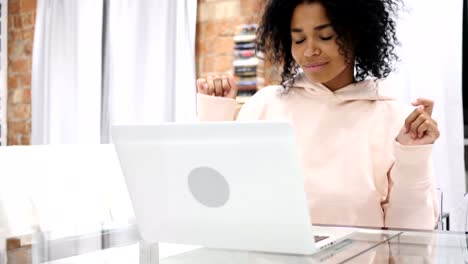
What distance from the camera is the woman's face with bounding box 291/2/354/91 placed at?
4.82 ft

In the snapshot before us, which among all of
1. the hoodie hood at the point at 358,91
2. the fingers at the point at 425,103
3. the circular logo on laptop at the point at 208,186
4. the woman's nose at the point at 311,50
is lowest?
the circular logo on laptop at the point at 208,186

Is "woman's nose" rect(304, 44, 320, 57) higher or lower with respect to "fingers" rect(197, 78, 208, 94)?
higher

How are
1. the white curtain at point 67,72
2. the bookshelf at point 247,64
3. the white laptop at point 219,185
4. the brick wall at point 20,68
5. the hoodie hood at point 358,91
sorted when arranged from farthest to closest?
the brick wall at point 20,68 < the white curtain at point 67,72 < the bookshelf at point 247,64 < the hoodie hood at point 358,91 < the white laptop at point 219,185

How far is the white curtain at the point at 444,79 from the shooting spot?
2197 millimetres

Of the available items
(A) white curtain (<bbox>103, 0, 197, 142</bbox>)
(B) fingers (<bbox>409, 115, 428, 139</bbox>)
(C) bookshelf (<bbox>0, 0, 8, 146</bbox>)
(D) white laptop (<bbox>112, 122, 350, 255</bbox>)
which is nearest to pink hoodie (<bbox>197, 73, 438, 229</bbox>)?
(B) fingers (<bbox>409, 115, 428, 139</bbox>)

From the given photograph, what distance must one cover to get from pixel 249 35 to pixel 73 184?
141 cm

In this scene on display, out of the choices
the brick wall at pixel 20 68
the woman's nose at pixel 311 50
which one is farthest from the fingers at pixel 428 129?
the brick wall at pixel 20 68

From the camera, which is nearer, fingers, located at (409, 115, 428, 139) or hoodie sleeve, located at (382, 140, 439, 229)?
fingers, located at (409, 115, 428, 139)

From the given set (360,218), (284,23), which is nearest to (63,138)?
(284,23)

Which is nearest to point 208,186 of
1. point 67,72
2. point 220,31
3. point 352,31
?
point 352,31

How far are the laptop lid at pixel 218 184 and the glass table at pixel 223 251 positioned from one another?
24mm

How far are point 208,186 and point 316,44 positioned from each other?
740 mm

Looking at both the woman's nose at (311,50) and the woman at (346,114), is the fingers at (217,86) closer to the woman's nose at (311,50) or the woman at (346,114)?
the woman at (346,114)

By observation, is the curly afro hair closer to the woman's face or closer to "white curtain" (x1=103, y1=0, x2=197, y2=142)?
the woman's face
